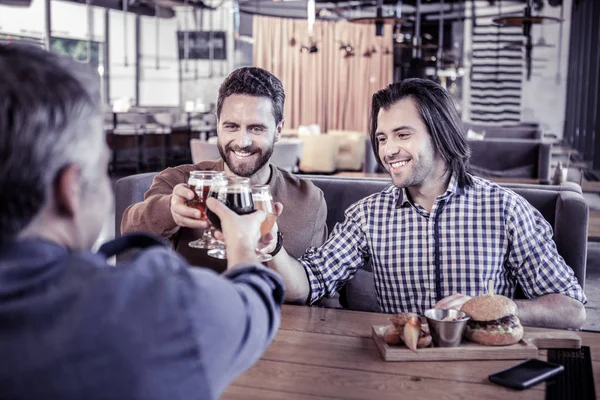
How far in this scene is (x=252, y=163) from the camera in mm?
2361

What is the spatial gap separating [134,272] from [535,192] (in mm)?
2336

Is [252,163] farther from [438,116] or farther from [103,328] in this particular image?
[103,328]

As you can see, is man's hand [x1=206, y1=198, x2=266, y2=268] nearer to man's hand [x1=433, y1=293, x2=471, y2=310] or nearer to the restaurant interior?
man's hand [x1=433, y1=293, x2=471, y2=310]

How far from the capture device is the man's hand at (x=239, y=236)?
111 cm

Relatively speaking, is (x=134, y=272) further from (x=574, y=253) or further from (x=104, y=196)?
(x=574, y=253)

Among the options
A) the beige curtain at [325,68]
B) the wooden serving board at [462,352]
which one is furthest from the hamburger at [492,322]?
the beige curtain at [325,68]

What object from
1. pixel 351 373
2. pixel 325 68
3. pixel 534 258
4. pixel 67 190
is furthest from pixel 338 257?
pixel 325 68

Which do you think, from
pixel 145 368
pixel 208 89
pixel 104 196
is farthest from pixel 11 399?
pixel 208 89

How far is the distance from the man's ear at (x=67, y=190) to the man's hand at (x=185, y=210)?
2.72 feet

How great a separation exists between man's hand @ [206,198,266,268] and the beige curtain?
A: 12.3m

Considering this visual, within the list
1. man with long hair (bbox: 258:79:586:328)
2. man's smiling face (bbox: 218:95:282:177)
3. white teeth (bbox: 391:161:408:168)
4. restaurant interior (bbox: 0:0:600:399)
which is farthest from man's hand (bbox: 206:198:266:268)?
restaurant interior (bbox: 0:0:600:399)

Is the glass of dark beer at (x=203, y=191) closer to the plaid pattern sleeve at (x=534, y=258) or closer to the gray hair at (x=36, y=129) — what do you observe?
the gray hair at (x=36, y=129)

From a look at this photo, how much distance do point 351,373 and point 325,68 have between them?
12.8 meters

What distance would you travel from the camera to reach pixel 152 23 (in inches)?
590
